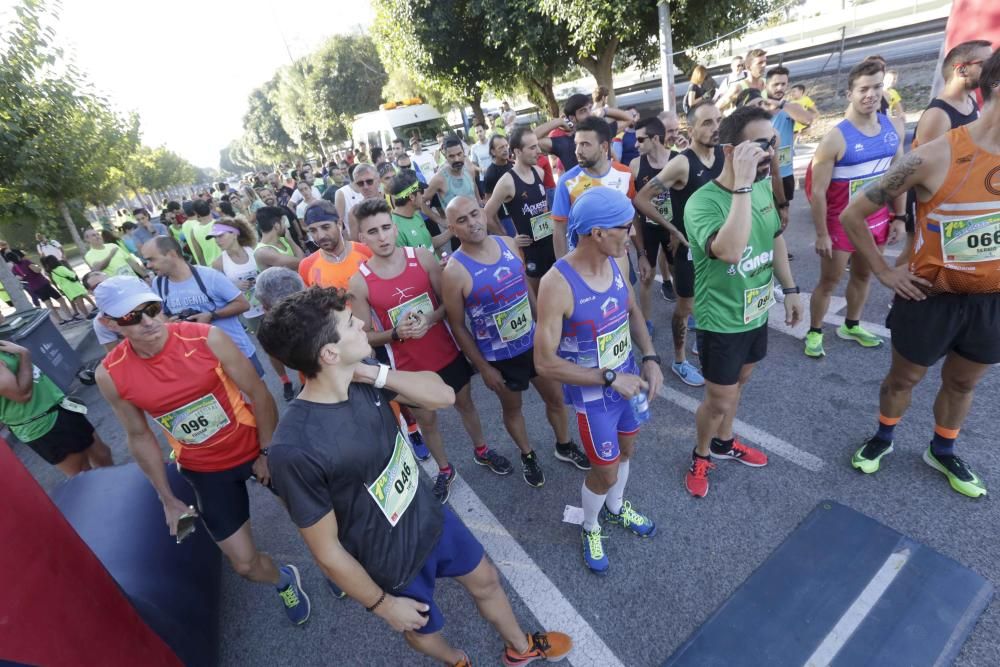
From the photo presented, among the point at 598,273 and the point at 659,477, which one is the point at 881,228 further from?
the point at 598,273

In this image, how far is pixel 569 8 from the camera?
1147cm

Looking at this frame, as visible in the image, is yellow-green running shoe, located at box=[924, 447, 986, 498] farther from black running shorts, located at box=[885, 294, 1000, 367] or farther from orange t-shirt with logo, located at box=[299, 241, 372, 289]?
orange t-shirt with logo, located at box=[299, 241, 372, 289]

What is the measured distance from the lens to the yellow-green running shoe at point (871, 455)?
305 cm

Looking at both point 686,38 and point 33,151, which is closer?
point 33,151

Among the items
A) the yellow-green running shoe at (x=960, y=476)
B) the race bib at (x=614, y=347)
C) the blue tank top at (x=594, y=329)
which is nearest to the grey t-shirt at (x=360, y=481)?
the blue tank top at (x=594, y=329)

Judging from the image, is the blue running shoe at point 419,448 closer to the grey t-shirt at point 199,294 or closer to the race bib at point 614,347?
the grey t-shirt at point 199,294

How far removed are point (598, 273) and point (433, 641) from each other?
1833 millimetres

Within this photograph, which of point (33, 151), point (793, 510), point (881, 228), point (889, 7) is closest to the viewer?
point (793, 510)

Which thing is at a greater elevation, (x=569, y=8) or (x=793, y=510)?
(x=569, y=8)

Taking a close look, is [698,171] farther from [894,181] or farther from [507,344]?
[507,344]

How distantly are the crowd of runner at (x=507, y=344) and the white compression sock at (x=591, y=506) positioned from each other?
0.5 inches

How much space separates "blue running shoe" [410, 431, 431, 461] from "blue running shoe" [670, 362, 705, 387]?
7.76ft

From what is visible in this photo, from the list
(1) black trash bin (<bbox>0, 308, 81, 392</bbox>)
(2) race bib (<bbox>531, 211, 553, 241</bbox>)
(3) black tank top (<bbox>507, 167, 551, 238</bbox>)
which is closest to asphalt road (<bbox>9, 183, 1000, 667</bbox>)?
(2) race bib (<bbox>531, 211, 553, 241</bbox>)

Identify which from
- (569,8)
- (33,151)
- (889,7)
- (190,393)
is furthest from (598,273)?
(889,7)
